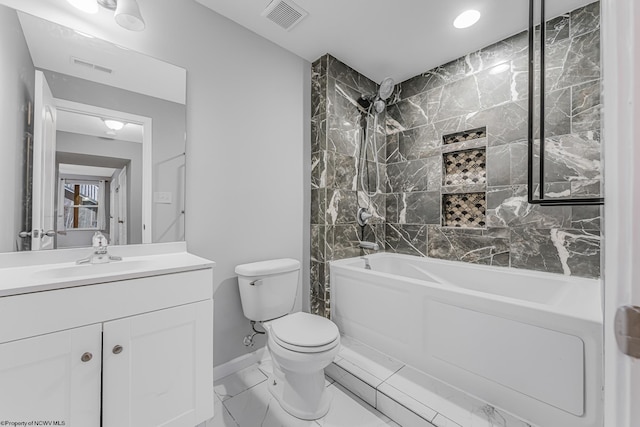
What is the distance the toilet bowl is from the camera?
138 cm

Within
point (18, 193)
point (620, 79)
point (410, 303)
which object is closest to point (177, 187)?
point (18, 193)

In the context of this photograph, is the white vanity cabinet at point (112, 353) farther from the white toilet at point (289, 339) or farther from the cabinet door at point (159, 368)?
the white toilet at point (289, 339)

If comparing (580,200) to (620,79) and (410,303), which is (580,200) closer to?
(620,79)

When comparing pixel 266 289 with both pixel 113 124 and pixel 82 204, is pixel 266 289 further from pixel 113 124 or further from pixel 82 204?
pixel 113 124

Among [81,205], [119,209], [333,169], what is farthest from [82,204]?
[333,169]

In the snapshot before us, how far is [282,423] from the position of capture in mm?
1404

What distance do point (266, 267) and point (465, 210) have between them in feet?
5.75

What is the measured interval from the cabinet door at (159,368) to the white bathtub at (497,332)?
1.13 m

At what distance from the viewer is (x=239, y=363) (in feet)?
6.04

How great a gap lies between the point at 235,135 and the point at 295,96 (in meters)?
0.70

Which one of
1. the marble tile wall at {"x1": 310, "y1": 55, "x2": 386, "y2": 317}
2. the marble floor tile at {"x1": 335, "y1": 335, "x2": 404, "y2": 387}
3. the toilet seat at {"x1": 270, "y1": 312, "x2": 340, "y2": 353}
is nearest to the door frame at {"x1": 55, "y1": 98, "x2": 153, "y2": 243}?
the toilet seat at {"x1": 270, "y1": 312, "x2": 340, "y2": 353}

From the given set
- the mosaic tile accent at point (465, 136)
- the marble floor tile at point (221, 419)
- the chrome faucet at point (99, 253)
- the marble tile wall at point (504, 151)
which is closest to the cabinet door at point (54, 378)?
the chrome faucet at point (99, 253)

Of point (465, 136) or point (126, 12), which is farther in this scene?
point (465, 136)

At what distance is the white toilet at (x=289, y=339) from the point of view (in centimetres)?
139
